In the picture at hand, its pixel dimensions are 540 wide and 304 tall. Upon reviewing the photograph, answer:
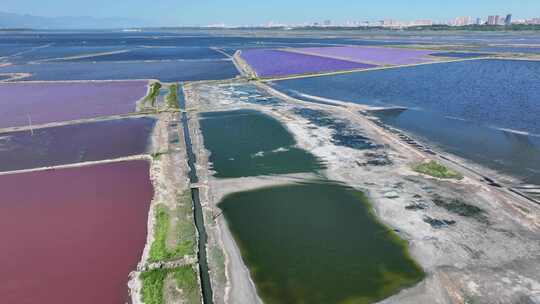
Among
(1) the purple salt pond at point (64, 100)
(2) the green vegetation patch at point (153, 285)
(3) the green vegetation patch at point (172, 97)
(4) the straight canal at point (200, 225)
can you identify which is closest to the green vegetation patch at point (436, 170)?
(4) the straight canal at point (200, 225)

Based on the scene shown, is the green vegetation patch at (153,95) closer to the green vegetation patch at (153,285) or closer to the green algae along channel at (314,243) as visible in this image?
the green algae along channel at (314,243)

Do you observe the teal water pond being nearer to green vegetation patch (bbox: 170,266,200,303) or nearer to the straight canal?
the straight canal

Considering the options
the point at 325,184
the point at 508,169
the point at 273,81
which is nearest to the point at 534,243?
the point at 508,169

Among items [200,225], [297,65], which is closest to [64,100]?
[200,225]

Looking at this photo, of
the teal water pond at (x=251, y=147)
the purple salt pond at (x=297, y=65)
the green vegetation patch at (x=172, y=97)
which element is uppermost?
the purple salt pond at (x=297, y=65)

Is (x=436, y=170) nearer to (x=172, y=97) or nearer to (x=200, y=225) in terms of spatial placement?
(x=200, y=225)

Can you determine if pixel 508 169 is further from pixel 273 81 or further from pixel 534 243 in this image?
pixel 273 81
